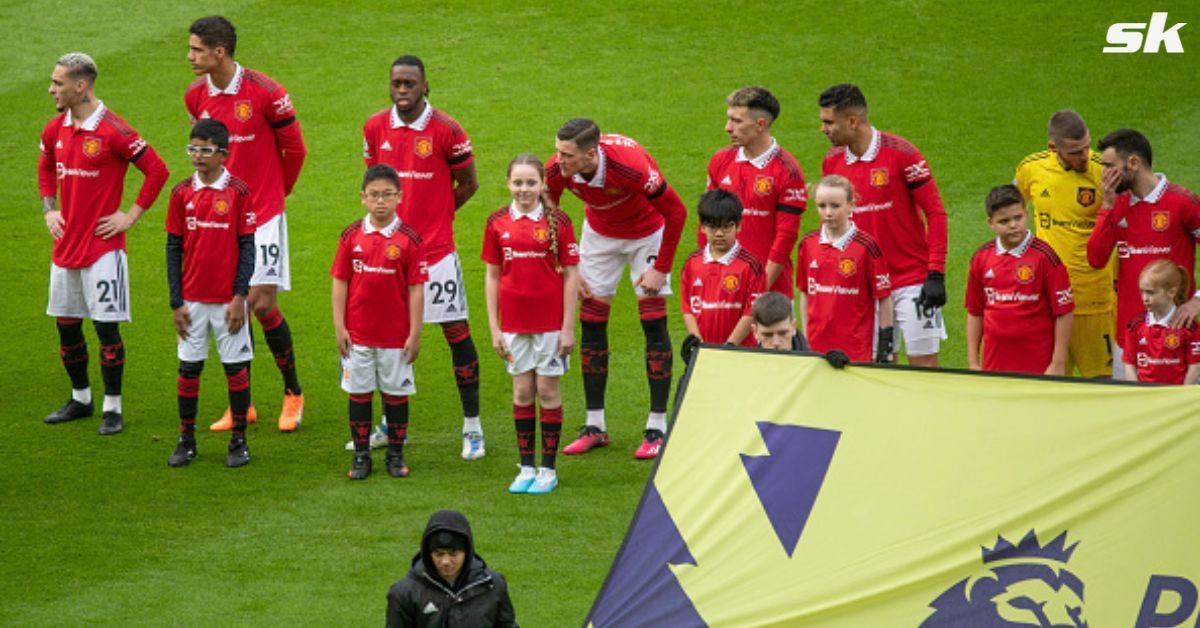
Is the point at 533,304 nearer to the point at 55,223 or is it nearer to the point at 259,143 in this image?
the point at 259,143

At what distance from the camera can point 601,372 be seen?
10.8m

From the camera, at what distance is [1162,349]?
9.02 meters

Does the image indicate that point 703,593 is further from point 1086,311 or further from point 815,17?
point 815,17

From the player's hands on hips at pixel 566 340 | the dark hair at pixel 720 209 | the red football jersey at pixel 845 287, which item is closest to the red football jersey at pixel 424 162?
the player's hands on hips at pixel 566 340

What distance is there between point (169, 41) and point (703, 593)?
527 inches

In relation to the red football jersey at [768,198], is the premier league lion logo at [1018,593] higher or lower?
lower

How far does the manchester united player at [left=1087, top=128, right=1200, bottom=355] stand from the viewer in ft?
31.3

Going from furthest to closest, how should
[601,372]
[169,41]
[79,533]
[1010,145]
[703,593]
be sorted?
[169,41]
[1010,145]
[601,372]
[79,533]
[703,593]

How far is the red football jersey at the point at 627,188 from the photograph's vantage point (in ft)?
33.5

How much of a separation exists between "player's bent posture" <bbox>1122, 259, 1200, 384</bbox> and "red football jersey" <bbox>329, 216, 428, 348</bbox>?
12.1 feet

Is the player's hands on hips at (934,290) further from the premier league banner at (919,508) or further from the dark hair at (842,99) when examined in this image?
the premier league banner at (919,508)

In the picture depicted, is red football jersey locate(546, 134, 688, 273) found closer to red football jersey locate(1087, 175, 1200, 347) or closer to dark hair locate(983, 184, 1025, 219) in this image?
dark hair locate(983, 184, 1025, 219)

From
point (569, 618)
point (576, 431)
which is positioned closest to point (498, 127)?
point (576, 431)

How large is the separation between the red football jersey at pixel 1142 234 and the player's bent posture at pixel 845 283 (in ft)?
4.18
